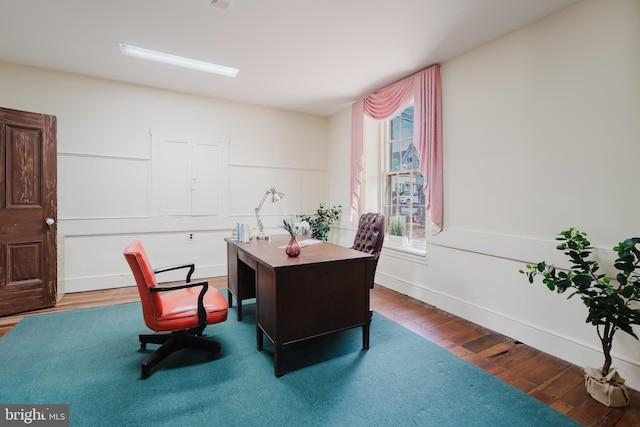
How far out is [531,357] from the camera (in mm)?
2350

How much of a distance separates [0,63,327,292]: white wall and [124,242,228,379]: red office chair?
2.14m

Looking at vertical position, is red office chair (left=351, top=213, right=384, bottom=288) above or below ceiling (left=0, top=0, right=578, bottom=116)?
below

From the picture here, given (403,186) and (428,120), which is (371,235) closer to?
(403,186)

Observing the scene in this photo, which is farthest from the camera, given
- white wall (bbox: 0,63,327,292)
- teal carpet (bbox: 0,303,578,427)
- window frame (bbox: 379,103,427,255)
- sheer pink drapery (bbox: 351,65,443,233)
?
window frame (bbox: 379,103,427,255)

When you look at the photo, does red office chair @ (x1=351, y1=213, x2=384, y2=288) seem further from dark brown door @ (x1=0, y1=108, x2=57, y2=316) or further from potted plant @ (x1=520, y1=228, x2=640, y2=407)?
dark brown door @ (x1=0, y1=108, x2=57, y2=316)

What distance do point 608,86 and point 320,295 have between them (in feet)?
8.34

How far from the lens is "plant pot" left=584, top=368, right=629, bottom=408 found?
1.78 meters

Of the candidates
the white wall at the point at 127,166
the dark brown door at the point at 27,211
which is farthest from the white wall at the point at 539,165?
the dark brown door at the point at 27,211

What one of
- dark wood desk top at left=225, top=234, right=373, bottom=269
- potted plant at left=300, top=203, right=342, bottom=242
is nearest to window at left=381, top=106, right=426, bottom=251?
potted plant at left=300, top=203, right=342, bottom=242

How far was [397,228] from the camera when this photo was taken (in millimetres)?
4195

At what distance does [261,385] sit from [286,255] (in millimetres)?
926

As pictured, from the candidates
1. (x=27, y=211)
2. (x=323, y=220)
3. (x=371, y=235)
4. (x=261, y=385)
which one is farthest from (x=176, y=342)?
(x=323, y=220)

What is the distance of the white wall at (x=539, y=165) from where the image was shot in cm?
204

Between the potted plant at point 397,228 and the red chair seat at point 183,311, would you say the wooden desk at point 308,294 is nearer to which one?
the red chair seat at point 183,311
